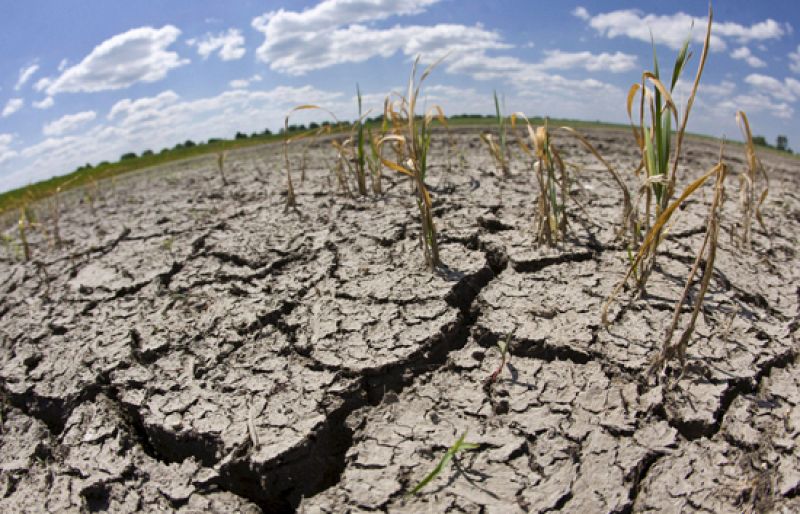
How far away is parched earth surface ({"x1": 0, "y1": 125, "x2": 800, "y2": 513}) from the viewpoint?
124 centimetres

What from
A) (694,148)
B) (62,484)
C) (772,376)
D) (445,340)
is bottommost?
(62,484)

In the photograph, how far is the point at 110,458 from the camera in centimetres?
151

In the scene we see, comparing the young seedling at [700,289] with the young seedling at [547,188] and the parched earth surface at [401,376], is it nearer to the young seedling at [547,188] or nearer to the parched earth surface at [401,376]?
the parched earth surface at [401,376]

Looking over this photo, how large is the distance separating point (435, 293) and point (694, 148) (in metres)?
4.41

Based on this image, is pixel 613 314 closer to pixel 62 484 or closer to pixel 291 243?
pixel 291 243

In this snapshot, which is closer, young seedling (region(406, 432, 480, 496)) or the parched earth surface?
young seedling (region(406, 432, 480, 496))

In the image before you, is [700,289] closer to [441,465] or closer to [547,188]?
[547,188]

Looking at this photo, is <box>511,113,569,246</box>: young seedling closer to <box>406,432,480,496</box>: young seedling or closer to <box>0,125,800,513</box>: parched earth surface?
<box>0,125,800,513</box>: parched earth surface

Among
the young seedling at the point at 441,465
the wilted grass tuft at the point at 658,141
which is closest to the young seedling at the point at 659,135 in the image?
the wilted grass tuft at the point at 658,141

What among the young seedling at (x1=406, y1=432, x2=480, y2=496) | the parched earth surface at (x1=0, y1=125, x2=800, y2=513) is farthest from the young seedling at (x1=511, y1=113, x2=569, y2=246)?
the young seedling at (x1=406, y1=432, x2=480, y2=496)

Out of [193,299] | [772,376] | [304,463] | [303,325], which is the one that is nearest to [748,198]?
[772,376]

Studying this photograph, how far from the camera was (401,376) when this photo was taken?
5.11 ft

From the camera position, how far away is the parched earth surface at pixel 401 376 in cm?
124

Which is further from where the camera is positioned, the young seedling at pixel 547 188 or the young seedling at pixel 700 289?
the young seedling at pixel 547 188
